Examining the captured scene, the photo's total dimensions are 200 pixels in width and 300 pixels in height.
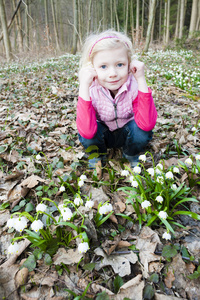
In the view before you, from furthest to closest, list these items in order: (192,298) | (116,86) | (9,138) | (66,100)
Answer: (66,100) → (9,138) → (116,86) → (192,298)

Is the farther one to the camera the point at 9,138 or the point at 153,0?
the point at 153,0

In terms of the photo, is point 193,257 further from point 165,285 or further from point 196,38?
point 196,38

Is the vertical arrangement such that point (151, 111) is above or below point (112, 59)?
below

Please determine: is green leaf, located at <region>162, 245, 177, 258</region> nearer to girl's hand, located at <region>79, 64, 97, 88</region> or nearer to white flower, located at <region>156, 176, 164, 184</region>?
white flower, located at <region>156, 176, 164, 184</region>

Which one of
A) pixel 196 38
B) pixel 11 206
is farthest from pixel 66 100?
pixel 196 38

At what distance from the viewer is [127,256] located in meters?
1.51

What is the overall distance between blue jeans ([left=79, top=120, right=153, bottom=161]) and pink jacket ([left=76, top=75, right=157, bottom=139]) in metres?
0.09

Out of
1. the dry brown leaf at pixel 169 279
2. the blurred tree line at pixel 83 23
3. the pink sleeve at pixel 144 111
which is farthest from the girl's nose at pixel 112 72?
the blurred tree line at pixel 83 23

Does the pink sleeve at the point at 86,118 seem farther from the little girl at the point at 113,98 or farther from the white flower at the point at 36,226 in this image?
the white flower at the point at 36,226

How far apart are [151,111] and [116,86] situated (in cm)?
44

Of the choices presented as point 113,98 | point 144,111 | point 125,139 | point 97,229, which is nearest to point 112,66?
point 113,98

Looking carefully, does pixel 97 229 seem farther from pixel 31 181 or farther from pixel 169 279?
pixel 31 181

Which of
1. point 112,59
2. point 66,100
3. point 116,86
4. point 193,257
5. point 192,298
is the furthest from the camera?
point 66,100

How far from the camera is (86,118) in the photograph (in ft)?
6.65
